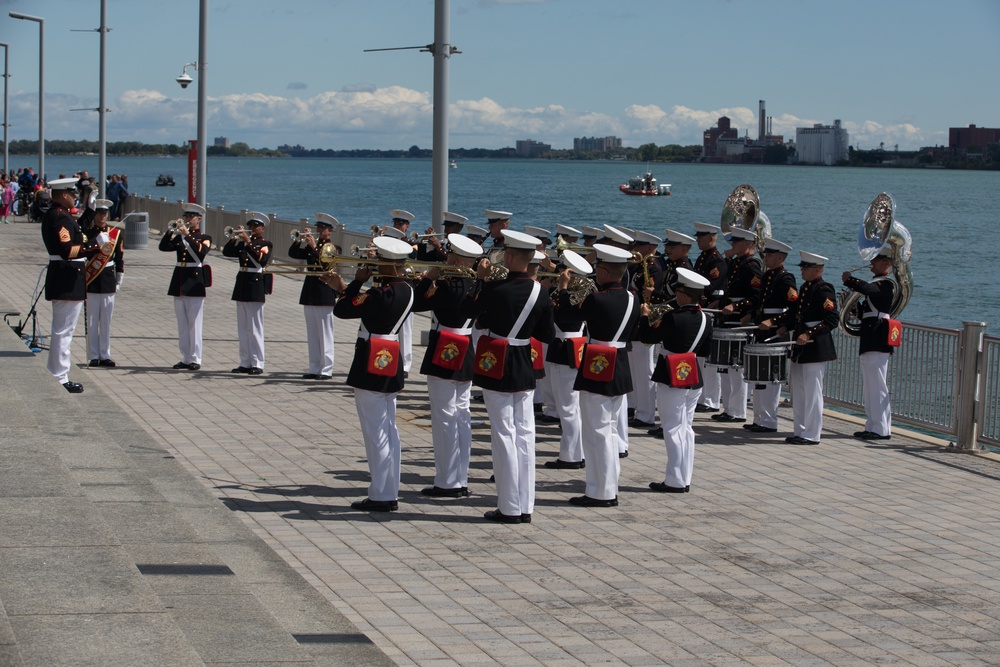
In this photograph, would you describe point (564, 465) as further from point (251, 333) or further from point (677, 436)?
point (251, 333)

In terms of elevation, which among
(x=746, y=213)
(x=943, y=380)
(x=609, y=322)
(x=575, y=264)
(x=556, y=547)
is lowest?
(x=556, y=547)

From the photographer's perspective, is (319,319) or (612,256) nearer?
(612,256)

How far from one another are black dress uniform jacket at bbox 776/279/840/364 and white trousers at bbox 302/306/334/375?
16.9ft

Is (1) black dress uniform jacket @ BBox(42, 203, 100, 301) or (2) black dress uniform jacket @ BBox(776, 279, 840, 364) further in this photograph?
(1) black dress uniform jacket @ BBox(42, 203, 100, 301)

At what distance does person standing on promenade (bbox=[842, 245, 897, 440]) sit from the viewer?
41.8 ft

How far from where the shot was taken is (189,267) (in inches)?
600

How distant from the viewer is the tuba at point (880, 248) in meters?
12.8

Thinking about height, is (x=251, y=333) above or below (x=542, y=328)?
below

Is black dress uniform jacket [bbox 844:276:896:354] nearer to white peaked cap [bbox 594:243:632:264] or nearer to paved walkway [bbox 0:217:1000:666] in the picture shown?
paved walkway [bbox 0:217:1000:666]

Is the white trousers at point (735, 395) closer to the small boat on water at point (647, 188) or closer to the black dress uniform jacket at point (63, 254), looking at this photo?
the black dress uniform jacket at point (63, 254)

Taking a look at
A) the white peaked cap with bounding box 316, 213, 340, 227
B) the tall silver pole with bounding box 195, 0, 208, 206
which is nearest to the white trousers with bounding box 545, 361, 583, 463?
the white peaked cap with bounding box 316, 213, 340, 227

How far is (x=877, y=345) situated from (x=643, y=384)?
2.25m

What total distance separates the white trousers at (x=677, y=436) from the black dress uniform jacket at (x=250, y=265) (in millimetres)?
6405

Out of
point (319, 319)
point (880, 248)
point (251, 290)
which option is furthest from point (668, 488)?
point (251, 290)
